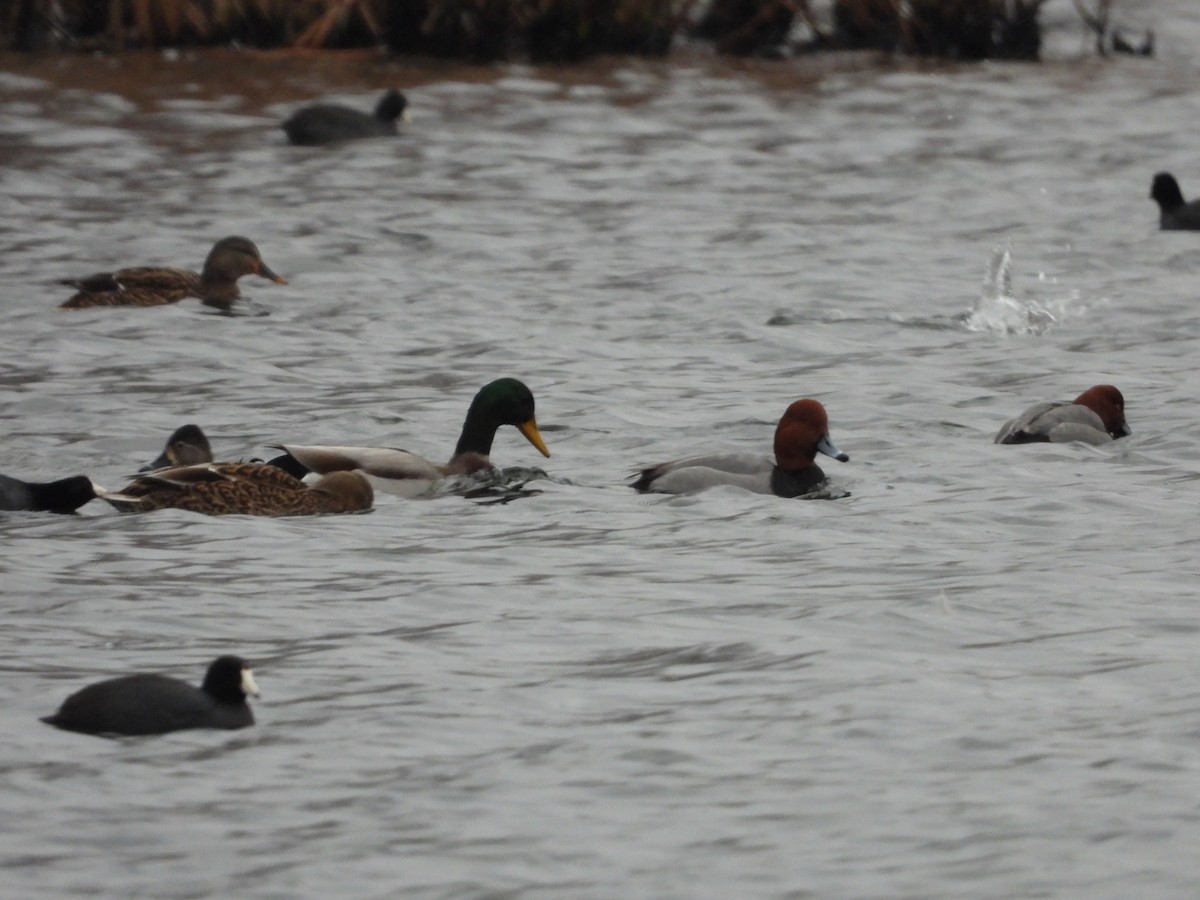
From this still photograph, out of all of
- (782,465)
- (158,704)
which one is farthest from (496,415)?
(158,704)

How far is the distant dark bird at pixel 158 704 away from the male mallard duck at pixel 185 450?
3.64 metres

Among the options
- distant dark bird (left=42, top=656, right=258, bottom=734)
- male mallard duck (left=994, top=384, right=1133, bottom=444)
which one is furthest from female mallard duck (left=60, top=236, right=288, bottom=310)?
distant dark bird (left=42, top=656, right=258, bottom=734)

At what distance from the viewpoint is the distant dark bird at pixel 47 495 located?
9.68 m

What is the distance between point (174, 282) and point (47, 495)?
5.43 meters

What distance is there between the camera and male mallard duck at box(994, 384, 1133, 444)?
36.5 ft

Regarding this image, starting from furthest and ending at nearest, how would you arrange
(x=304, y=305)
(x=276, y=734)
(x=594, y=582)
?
(x=304, y=305) → (x=594, y=582) → (x=276, y=734)

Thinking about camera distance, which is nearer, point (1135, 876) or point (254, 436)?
point (1135, 876)

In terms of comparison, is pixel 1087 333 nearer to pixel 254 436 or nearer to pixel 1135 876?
pixel 254 436

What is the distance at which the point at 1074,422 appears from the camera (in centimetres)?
1116

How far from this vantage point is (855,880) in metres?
5.80

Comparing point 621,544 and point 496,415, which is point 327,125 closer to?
point 496,415

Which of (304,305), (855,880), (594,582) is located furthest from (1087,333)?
(855,880)

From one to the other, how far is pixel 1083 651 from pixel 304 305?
28.1 feet

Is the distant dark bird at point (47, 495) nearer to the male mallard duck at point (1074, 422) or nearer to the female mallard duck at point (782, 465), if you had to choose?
the female mallard duck at point (782, 465)
